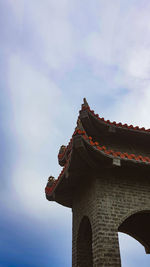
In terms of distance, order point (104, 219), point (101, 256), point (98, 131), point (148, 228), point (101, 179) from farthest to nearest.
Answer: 1. point (148, 228)
2. point (98, 131)
3. point (101, 179)
4. point (104, 219)
5. point (101, 256)

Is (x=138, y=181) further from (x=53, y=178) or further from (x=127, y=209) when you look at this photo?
(x=53, y=178)

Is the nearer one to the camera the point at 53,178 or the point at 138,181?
the point at 138,181

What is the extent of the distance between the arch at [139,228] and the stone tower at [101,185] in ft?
0.64

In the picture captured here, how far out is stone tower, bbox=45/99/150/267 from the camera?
8.36m

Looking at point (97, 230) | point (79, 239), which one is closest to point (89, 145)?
point (97, 230)

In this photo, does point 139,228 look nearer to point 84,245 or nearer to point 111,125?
point 84,245

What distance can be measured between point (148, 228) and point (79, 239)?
397cm

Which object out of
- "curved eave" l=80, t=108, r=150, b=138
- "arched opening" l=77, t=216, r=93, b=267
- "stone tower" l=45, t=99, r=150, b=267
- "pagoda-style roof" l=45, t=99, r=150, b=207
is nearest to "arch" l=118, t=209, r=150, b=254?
"stone tower" l=45, t=99, r=150, b=267

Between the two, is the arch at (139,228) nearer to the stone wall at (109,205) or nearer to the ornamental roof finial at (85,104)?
the stone wall at (109,205)

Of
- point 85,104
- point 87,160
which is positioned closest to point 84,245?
point 87,160

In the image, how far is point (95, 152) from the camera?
28.5 feet

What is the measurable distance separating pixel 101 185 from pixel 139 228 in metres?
4.84

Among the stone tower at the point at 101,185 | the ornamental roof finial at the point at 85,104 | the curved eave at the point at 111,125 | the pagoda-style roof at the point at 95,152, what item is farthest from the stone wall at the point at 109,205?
the ornamental roof finial at the point at 85,104

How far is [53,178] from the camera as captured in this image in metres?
11.8
